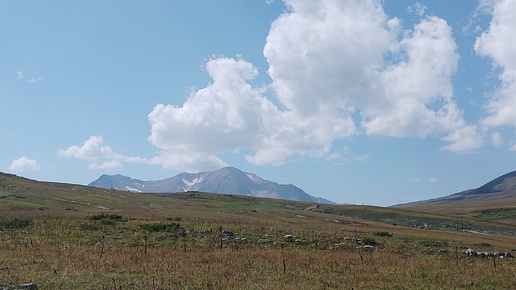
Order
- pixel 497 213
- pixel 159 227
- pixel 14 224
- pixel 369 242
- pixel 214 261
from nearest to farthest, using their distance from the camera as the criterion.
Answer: pixel 214 261 < pixel 14 224 < pixel 369 242 < pixel 159 227 < pixel 497 213

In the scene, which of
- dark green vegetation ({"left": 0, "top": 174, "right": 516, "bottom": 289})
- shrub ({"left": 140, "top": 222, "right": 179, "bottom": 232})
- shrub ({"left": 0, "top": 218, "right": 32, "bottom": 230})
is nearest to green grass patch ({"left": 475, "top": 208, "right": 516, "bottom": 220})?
dark green vegetation ({"left": 0, "top": 174, "right": 516, "bottom": 289})

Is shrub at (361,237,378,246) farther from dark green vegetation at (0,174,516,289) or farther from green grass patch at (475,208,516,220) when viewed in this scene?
green grass patch at (475,208,516,220)

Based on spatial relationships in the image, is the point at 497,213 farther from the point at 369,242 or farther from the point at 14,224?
the point at 14,224

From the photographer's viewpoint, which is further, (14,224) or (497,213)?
(497,213)

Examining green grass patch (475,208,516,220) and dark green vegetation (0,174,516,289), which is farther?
green grass patch (475,208,516,220)

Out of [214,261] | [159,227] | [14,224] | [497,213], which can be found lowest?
[214,261]

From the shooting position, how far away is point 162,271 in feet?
57.8

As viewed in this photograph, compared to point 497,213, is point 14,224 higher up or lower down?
lower down

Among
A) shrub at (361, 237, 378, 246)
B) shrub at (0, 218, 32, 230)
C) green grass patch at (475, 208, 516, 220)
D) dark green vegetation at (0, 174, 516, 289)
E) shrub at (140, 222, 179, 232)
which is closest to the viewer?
dark green vegetation at (0, 174, 516, 289)

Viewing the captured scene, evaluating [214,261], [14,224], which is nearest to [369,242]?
[214,261]

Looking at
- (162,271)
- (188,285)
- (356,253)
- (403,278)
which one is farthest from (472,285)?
(162,271)

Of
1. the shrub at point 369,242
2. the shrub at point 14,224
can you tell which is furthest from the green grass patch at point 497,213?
the shrub at point 14,224

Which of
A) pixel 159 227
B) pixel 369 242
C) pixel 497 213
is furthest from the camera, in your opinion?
pixel 497 213

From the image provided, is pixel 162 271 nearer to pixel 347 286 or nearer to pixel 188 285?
pixel 188 285
